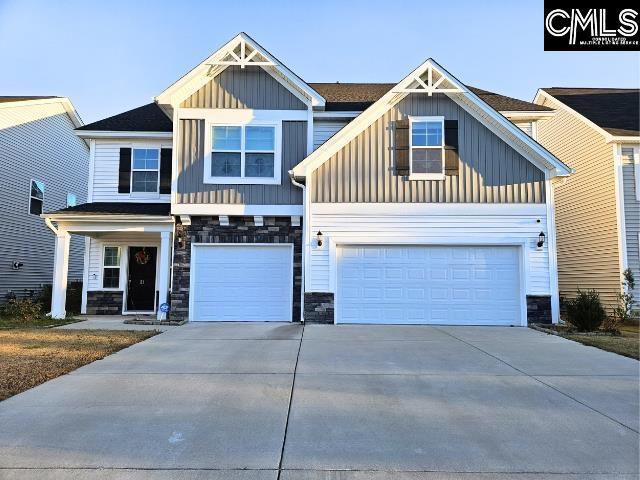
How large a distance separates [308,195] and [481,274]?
15.6 ft

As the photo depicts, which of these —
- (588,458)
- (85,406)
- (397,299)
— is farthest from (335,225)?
(588,458)

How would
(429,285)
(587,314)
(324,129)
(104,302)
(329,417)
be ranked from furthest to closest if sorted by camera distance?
(104,302)
(324,129)
(429,285)
(587,314)
(329,417)

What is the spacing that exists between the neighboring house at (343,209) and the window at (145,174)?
115 cm

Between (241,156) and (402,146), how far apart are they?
4.17m

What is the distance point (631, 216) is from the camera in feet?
46.8

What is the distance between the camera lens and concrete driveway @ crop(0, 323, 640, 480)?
362 cm

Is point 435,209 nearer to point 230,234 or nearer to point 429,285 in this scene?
point 429,285

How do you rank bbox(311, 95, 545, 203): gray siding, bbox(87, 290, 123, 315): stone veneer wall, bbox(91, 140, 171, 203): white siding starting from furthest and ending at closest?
bbox(91, 140, 171, 203): white siding
bbox(87, 290, 123, 315): stone veneer wall
bbox(311, 95, 545, 203): gray siding

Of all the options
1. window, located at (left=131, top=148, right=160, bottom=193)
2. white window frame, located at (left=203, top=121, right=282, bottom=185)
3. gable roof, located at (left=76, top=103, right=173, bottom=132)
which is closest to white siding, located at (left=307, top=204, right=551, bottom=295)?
white window frame, located at (left=203, top=121, right=282, bottom=185)

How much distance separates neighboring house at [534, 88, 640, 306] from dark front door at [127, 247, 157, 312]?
13.9m

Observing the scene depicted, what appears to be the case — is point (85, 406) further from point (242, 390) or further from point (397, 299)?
point (397, 299)

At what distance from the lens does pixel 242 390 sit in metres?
5.54

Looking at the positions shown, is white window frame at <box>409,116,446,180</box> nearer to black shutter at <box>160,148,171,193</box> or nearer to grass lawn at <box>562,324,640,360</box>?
grass lawn at <box>562,324,640,360</box>

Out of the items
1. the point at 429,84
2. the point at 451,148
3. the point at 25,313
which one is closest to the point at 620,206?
the point at 451,148
